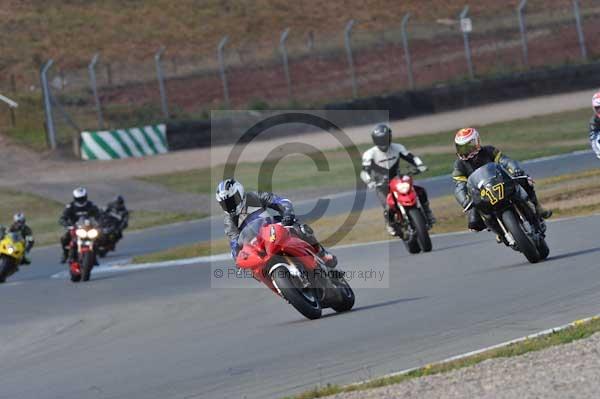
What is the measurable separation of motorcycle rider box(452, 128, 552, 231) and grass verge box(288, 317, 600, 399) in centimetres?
399

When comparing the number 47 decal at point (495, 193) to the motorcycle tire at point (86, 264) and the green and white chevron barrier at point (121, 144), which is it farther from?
the green and white chevron barrier at point (121, 144)

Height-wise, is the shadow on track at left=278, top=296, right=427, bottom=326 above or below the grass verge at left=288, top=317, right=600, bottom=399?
above

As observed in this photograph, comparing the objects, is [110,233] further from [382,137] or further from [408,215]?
[408,215]

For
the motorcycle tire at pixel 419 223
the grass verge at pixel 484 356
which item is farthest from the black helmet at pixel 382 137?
the grass verge at pixel 484 356

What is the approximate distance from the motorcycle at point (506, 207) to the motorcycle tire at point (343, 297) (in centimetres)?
171

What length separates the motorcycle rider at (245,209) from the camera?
447 inches

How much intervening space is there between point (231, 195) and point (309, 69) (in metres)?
33.1

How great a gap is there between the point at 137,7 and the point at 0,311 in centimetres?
3803

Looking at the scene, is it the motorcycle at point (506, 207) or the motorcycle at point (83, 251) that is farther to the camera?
the motorcycle at point (83, 251)

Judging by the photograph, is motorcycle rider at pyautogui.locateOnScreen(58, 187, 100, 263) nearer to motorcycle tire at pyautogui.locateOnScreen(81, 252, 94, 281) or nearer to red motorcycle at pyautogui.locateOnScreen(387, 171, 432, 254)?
motorcycle tire at pyautogui.locateOnScreen(81, 252, 94, 281)

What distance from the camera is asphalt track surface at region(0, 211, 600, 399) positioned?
9.16 metres

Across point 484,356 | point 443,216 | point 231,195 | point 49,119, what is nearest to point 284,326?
point 231,195

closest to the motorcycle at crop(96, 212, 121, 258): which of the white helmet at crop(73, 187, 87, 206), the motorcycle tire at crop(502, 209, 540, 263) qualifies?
the white helmet at crop(73, 187, 87, 206)

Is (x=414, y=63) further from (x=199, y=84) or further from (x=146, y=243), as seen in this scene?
(x=146, y=243)
